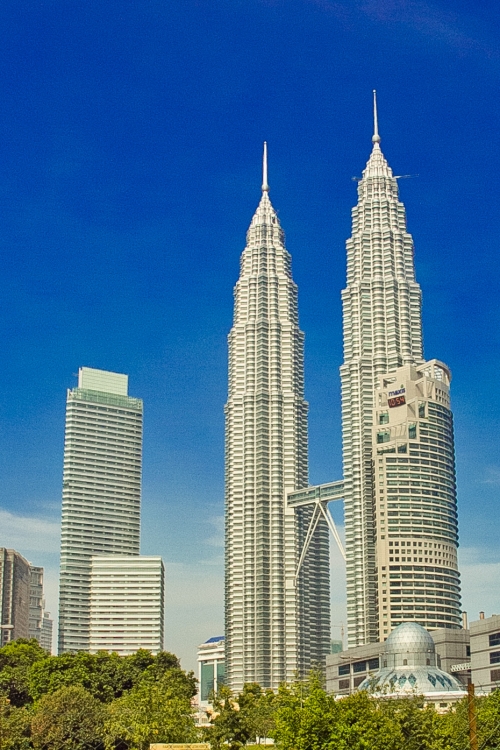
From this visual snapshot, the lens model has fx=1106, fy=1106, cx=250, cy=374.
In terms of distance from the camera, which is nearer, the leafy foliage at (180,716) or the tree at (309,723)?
the tree at (309,723)

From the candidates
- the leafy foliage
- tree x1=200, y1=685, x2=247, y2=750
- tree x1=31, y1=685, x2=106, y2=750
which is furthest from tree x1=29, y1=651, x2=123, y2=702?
tree x1=200, y1=685, x2=247, y2=750

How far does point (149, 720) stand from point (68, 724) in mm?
12478

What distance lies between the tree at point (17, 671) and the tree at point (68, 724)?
24.8 metres

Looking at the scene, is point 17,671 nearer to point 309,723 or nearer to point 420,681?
point 420,681

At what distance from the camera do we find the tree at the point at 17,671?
158600mm

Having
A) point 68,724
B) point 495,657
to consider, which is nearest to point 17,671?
point 68,724

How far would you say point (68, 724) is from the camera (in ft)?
419

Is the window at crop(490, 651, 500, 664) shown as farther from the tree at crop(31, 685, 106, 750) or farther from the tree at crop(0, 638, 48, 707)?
the tree at crop(31, 685, 106, 750)

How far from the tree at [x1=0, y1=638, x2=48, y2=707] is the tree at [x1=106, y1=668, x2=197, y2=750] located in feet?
94.5

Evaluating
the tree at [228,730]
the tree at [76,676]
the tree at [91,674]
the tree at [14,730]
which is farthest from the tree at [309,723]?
the tree at [91,674]

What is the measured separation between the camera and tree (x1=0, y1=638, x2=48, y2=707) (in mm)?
158600

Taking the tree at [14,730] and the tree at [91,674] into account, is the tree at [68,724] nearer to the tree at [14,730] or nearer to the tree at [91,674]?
the tree at [14,730]

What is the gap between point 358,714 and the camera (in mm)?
101375

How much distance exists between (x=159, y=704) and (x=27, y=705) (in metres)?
33.3
